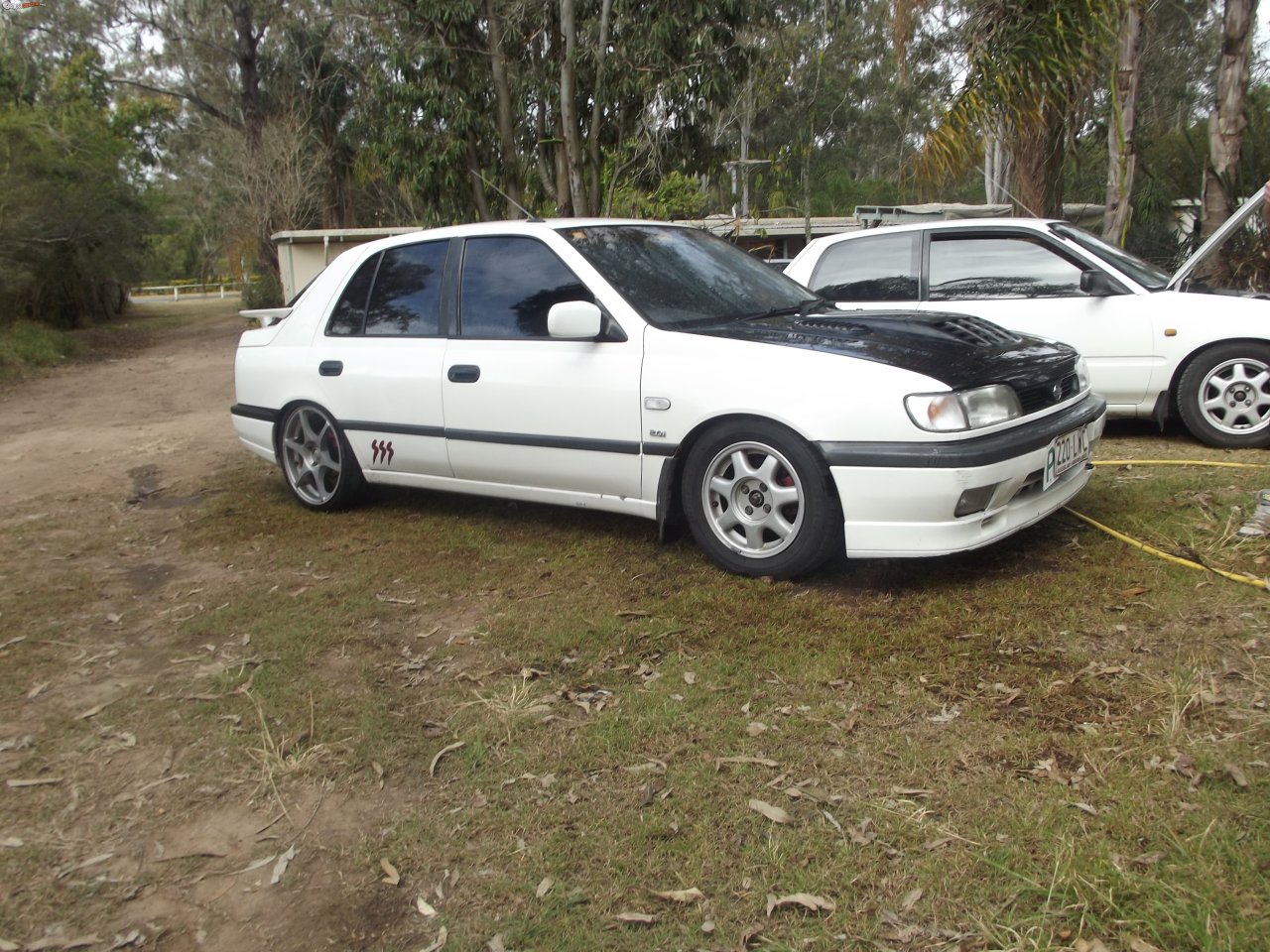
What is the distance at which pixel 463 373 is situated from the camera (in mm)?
5305

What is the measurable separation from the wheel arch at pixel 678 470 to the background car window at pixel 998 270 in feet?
10.5

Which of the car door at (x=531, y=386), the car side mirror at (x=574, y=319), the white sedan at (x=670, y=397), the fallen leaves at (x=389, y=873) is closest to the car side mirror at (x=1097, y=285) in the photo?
the white sedan at (x=670, y=397)

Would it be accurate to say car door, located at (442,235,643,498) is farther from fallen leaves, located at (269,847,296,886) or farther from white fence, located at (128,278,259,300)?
white fence, located at (128,278,259,300)

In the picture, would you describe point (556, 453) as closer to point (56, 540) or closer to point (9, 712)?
point (9, 712)

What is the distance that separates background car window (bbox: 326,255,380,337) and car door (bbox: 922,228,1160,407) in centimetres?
350

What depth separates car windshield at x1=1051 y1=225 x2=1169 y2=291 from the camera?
265 inches

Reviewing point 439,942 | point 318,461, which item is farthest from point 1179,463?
point 439,942

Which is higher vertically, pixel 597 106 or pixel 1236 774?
pixel 597 106

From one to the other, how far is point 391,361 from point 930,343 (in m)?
2.76

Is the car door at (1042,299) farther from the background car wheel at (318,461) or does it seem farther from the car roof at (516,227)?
the background car wheel at (318,461)

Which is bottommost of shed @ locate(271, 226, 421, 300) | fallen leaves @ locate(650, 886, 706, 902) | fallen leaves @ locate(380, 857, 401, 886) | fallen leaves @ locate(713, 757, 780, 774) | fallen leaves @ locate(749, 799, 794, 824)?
fallen leaves @ locate(380, 857, 401, 886)

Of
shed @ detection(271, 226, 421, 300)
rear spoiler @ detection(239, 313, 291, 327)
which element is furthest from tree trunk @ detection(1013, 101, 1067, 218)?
shed @ detection(271, 226, 421, 300)

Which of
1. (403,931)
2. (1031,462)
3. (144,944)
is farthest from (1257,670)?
(144,944)

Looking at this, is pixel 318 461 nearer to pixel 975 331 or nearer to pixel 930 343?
pixel 930 343
